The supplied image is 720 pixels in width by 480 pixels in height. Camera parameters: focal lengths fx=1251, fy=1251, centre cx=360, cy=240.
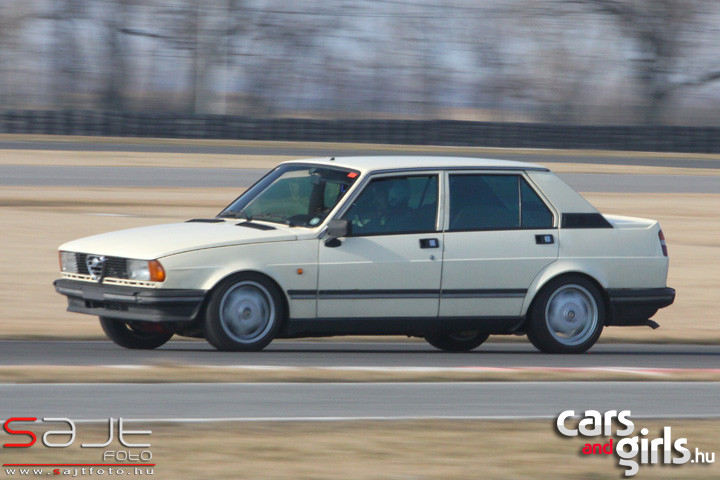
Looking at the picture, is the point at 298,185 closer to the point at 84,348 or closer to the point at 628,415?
the point at 84,348

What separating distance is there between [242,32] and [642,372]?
33241 millimetres

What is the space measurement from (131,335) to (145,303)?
1.06 meters

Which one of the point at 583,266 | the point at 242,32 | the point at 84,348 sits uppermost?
the point at 242,32

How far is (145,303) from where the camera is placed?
336 inches

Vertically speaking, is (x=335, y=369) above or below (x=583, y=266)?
below

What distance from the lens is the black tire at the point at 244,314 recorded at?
28.4 ft

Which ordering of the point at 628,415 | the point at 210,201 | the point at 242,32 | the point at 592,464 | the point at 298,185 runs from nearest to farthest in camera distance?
the point at 592,464, the point at 628,415, the point at 298,185, the point at 210,201, the point at 242,32

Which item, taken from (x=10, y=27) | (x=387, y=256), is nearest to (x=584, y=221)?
(x=387, y=256)

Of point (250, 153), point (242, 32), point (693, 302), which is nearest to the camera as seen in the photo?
point (693, 302)

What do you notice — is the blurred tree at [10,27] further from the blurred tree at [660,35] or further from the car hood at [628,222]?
the car hood at [628,222]

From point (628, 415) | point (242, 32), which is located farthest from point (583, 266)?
point (242, 32)

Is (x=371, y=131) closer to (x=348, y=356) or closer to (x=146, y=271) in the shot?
(x=348, y=356)

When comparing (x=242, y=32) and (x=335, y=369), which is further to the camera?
(x=242, y=32)

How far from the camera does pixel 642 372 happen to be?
344 inches
